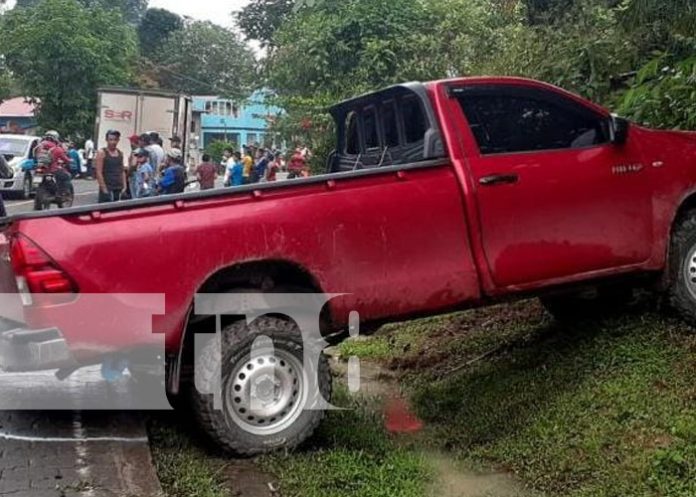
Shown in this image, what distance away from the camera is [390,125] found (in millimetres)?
5828

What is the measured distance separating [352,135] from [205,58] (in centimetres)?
5672

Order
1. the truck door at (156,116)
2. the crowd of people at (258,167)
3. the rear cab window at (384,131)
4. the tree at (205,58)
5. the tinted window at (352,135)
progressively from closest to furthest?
1. the rear cab window at (384,131)
2. the tinted window at (352,135)
3. the crowd of people at (258,167)
4. the truck door at (156,116)
5. the tree at (205,58)

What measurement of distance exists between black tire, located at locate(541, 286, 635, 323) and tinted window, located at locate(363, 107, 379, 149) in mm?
1608

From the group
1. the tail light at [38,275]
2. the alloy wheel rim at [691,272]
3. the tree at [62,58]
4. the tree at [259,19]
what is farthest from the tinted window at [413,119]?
the tree at [259,19]

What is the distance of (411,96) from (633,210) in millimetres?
1514

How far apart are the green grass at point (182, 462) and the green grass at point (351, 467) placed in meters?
0.30

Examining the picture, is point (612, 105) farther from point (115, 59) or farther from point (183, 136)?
point (115, 59)

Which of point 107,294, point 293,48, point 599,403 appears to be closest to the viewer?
point 107,294

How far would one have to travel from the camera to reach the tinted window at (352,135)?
6.26 meters

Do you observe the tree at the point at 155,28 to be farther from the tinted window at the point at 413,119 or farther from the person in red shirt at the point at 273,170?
the tinted window at the point at 413,119

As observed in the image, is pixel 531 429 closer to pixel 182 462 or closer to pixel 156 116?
pixel 182 462

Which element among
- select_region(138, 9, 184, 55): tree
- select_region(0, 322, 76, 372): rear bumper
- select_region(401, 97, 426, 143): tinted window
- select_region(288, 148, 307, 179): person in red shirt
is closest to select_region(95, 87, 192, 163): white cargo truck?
select_region(288, 148, 307, 179): person in red shirt

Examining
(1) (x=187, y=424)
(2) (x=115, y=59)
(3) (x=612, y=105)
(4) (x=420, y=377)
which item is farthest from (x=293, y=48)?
(2) (x=115, y=59)

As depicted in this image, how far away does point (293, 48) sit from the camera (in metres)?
18.7
